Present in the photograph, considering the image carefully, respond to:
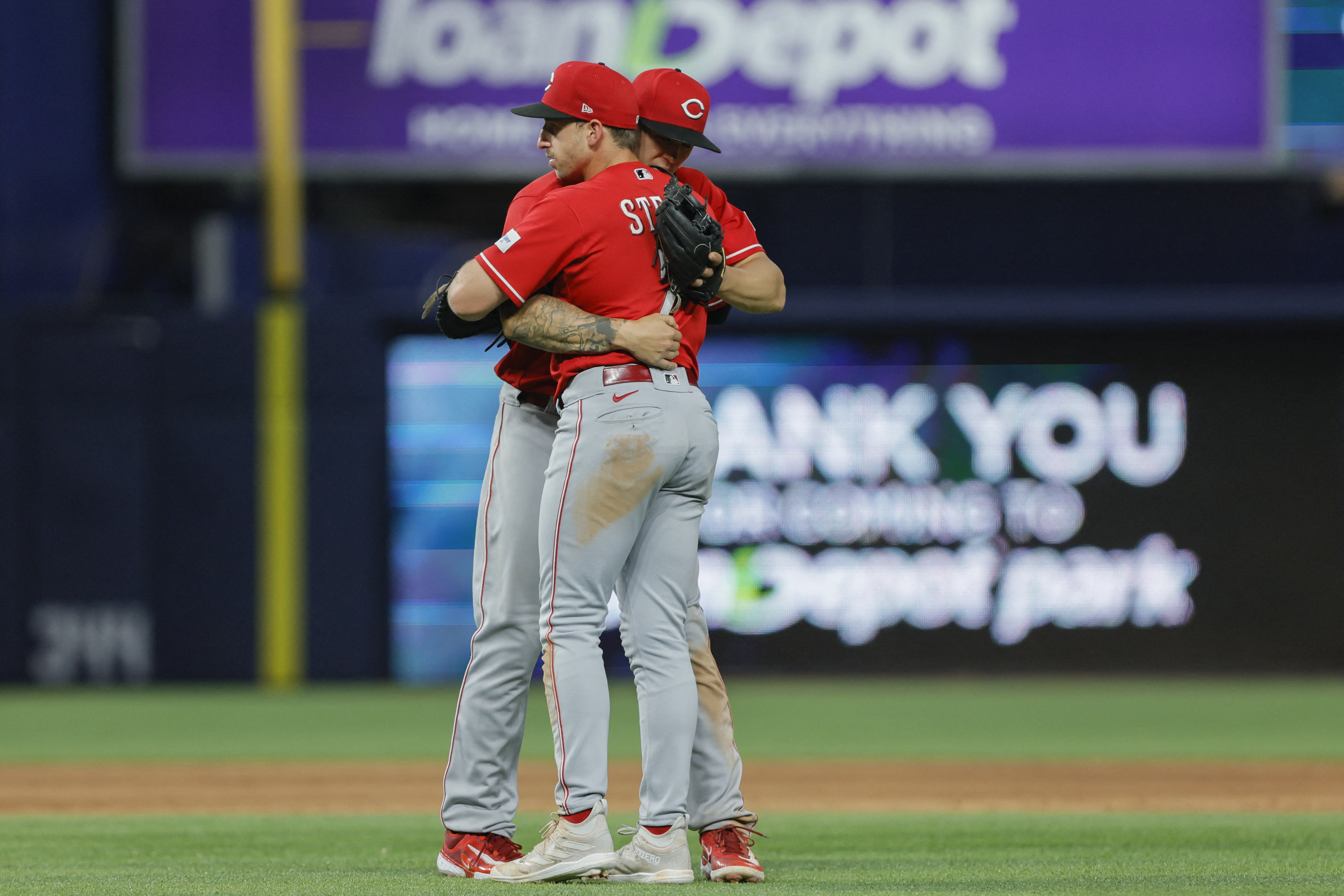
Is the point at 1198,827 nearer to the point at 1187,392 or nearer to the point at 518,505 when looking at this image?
the point at 518,505

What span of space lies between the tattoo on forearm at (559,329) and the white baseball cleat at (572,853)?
932 millimetres

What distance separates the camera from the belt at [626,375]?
3.69 metres

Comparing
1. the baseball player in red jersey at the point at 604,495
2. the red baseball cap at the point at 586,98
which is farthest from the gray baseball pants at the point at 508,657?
the red baseball cap at the point at 586,98

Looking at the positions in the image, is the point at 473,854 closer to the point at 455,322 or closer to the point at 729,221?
the point at 455,322

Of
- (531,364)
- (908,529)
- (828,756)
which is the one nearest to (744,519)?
(908,529)

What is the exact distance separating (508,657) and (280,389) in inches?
296

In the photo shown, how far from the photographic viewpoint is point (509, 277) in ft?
11.9

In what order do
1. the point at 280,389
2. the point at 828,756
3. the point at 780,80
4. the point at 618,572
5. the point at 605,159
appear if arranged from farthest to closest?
the point at 780,80
the point at 280,389
the point at 828,756
the point at 605,159
the point at 618,572

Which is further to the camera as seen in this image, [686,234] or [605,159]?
[605,159]

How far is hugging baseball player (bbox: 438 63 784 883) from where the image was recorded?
3641 mm

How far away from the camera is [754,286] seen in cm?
392

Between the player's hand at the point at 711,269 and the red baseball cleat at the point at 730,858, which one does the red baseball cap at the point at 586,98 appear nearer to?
the player's hand at the point at 711,269

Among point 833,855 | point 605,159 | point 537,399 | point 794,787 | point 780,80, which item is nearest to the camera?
point 605,159

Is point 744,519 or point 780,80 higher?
point 780,80
